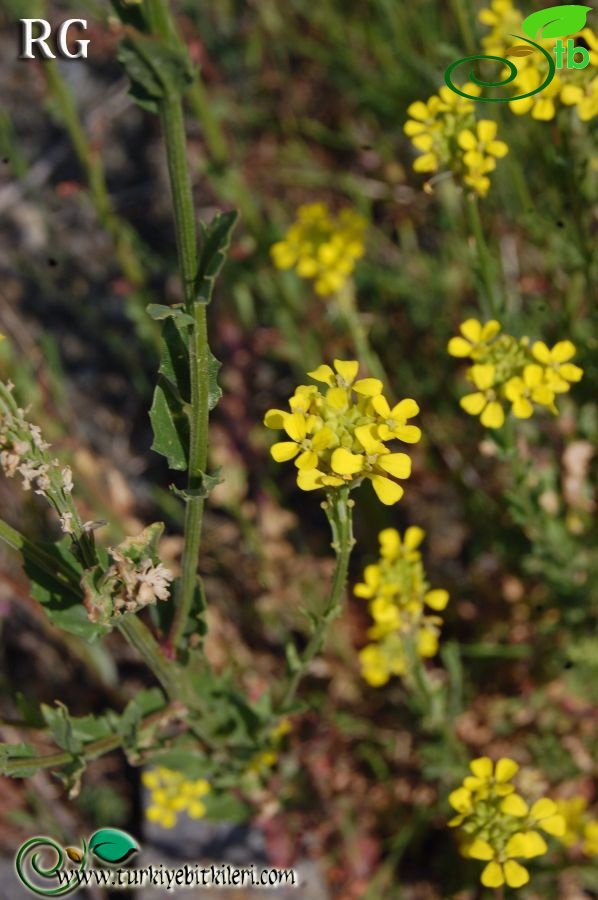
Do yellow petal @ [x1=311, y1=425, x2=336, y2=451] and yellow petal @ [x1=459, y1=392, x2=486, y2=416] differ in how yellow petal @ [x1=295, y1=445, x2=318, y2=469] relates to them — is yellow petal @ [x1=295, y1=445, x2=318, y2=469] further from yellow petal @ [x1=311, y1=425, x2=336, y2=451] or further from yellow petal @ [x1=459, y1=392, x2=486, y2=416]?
yellow petal @ [x1=459, y1=392, x2=486, y2=416]

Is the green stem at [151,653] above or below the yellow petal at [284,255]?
below

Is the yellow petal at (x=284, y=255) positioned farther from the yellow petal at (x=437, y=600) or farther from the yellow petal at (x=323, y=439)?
the yellow petal at (x=323, y=439)

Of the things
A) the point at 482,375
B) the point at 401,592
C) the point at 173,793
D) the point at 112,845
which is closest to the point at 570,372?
the point at 482,375

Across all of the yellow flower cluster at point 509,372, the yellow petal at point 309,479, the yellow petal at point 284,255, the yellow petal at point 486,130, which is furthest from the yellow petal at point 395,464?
the yellow petal at point 284,255

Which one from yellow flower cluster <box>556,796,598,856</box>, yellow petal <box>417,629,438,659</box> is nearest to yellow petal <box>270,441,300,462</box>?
yellow petal <box>417,629,438,659</box>

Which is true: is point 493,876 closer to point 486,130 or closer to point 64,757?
point 64,757
